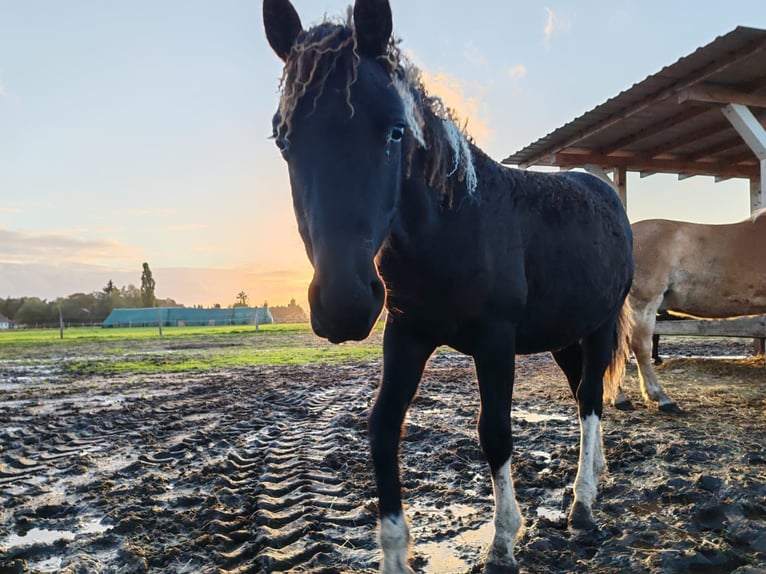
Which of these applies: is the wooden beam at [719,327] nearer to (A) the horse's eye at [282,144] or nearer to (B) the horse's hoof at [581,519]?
(B) the horse's hoof at [581,519]

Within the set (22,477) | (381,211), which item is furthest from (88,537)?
Result: (381,211)

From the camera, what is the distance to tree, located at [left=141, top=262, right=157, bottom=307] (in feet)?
291

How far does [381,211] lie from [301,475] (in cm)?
220

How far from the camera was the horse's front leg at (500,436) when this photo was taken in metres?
2.11

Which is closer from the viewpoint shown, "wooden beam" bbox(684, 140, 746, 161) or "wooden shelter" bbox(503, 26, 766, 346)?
"wooden shelter" bbox(503, 26, 766, 346)

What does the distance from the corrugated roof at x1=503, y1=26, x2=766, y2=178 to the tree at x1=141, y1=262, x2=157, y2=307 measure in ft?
294

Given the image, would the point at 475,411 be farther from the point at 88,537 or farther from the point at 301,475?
the point at 88,537

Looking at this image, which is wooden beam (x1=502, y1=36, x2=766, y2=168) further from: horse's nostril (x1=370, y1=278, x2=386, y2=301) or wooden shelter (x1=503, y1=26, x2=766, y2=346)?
horse's nostril (x1=370, y1=278, x2=386, y2=301)

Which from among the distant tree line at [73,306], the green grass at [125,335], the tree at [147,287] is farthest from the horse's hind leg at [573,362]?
the tree at [147,287]

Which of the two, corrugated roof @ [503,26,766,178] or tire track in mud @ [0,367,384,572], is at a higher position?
corrugated roof @ [503,26,766,178]

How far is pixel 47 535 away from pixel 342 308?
226cm

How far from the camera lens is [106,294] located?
85750 mm

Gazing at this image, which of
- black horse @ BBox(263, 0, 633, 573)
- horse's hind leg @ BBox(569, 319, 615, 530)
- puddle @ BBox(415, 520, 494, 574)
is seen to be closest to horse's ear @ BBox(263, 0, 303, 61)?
black horse @ BBox(263, 0, 633, 573)

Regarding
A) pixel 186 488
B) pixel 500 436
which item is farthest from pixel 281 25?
pixel 186 488
